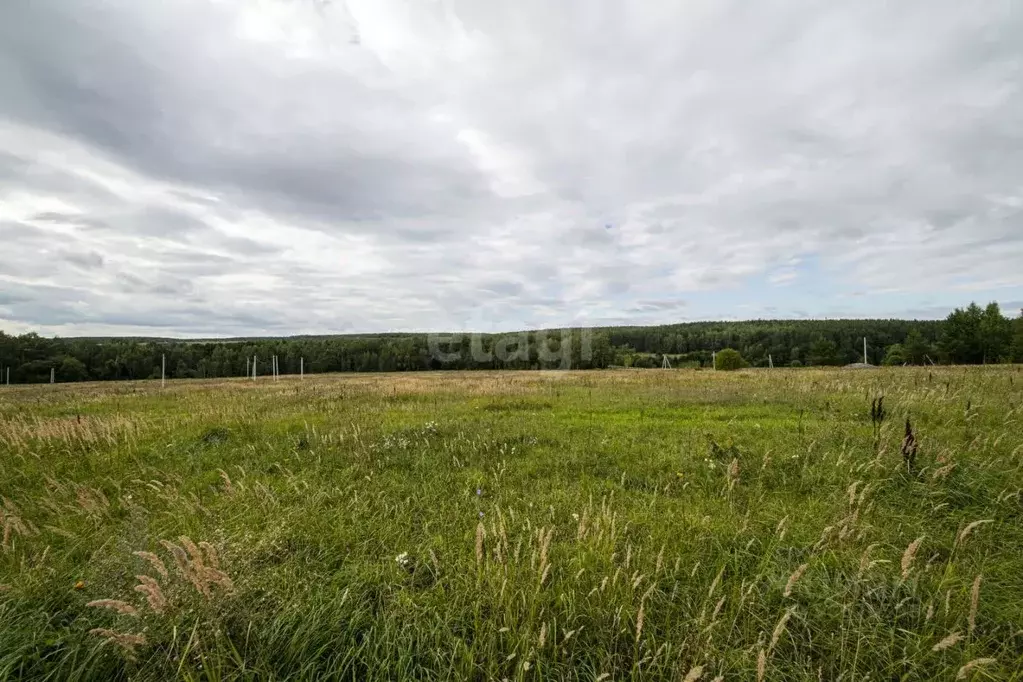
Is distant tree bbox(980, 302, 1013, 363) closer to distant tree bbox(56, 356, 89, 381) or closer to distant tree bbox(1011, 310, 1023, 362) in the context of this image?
distant tree bbox(1011, 310, 1023, 362)

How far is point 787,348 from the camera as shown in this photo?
92.1 m

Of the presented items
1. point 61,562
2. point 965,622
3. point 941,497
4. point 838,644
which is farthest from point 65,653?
point 941,497

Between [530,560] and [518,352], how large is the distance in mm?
79816

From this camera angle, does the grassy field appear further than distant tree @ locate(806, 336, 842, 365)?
No

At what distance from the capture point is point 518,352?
83312mm

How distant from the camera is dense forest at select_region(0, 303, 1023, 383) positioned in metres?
63.7

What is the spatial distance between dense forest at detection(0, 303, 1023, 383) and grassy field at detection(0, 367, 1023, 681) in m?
54.0

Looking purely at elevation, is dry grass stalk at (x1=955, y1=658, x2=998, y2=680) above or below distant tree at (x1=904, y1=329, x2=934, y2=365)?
below

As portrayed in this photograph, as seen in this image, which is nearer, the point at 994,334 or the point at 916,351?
the point at 916,351

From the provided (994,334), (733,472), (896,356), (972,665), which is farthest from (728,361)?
(994,334)

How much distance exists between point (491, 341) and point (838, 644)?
291 feet

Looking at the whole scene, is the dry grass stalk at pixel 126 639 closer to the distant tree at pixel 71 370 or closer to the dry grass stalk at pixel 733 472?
the dry grass stalk at pixel 733 472

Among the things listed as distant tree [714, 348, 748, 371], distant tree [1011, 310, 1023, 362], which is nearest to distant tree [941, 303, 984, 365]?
distant tree [1011, 310, 1023, 362]

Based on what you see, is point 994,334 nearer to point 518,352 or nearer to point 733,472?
point 518,352
